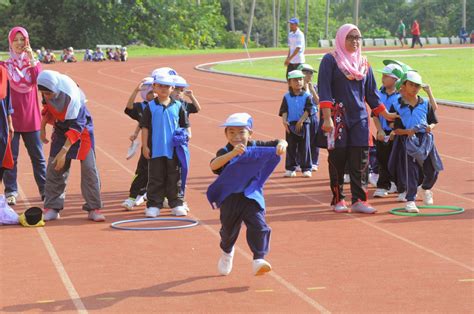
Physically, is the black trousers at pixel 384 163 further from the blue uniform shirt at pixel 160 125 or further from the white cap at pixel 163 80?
Answer: the white cap at pixel 163 80

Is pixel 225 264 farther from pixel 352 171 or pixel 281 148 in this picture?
pixel 352 171

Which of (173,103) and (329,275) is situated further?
(173,103)

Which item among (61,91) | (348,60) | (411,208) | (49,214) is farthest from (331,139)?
(49,214)

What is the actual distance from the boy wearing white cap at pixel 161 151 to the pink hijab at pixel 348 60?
1803 millimetres

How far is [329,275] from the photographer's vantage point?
8.06 meters

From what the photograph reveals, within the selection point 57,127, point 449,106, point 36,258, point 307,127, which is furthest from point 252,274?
point 449,106

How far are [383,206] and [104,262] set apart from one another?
394cm

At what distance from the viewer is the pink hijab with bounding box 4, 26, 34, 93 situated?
11938mm

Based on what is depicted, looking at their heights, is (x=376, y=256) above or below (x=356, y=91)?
below

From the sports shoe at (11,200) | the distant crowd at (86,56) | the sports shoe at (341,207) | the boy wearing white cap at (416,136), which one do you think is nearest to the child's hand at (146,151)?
the sports shoe at (11,200)

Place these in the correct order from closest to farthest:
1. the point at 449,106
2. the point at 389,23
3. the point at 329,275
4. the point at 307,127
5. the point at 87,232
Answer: the point at 329,275
the point at 87,232
the point at 307,127
the point at 449,106
the point at 389,23

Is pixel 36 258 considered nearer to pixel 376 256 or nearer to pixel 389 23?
pixel 376 256

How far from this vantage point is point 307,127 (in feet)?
45.8

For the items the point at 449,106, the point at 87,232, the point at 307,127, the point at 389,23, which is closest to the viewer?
the point at 87,232
